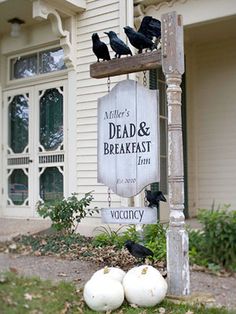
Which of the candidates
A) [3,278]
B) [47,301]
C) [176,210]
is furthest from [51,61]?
[47,301]

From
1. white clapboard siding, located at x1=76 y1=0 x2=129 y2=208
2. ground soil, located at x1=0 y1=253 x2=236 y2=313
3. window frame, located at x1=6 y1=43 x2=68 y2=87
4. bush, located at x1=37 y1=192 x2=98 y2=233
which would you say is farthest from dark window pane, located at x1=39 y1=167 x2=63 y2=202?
ground soil, located at x1=0 y1=253 x2=236 y2=313

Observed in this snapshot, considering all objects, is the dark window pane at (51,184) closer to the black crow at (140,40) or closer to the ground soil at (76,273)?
the ground soil at (76,273)

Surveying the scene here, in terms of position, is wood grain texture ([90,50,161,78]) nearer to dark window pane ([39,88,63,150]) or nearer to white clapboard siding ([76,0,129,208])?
white clapboard siding ([76,0,129,208])

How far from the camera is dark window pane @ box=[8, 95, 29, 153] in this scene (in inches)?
320

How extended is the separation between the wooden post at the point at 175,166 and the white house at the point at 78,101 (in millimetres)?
2771

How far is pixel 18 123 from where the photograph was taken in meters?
8.24

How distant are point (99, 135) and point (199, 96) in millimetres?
4177

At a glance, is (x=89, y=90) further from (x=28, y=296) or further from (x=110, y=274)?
(x=28, y=296)

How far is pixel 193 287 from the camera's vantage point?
422 centimetres

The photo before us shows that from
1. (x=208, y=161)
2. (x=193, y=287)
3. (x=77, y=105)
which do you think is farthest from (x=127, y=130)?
(x=208, y=161)

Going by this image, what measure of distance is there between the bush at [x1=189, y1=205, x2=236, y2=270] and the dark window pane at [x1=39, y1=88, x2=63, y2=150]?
338 centimetres

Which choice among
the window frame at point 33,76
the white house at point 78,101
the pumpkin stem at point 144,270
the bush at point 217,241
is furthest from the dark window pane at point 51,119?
the pumpkin stem at point 144,270

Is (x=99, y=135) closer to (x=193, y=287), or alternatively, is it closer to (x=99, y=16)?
(x=193, y=287)

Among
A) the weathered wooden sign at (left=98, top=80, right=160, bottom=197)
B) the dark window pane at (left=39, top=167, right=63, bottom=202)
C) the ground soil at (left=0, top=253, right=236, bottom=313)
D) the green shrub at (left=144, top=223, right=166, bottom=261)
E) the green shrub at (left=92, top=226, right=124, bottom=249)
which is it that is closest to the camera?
the ground soil at (left=0, top=253, right=236, bottom=313)
